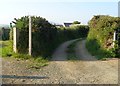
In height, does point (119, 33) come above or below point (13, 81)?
above

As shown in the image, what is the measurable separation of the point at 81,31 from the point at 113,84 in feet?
113

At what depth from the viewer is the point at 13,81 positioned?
9133 mm

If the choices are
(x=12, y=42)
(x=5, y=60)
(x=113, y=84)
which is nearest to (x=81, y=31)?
(x=12, y=42)

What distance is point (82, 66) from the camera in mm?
12383

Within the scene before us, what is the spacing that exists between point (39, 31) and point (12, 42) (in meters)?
1.78

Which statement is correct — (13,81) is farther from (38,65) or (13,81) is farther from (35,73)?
(38,65)

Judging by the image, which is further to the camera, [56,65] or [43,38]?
[43,38]

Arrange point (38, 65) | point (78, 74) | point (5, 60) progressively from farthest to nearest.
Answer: point (5, 60), point (38, 65), point (78, 74)

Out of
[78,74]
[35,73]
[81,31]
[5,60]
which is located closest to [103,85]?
[78,74]

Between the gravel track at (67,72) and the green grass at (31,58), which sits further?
the green grass at (31,58)

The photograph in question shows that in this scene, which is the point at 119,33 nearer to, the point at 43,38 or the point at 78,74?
the point at 43,38

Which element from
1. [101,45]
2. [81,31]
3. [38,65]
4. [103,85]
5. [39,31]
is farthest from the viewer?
[81,31]

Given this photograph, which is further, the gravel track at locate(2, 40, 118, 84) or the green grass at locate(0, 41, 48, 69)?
the green grass at locate(0, 41, 48, 69)

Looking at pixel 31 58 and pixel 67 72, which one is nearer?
pixel 67 72
